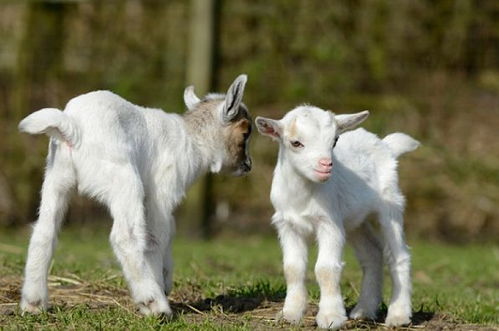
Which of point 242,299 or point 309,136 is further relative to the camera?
point 242,299

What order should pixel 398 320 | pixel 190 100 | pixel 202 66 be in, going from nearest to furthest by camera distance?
pixel 398 320 < pixel 190 100 < pixel 202 66

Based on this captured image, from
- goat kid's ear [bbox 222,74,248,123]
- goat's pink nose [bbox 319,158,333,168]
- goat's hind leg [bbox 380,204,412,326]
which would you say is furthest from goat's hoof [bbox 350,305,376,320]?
goat kid's ear [bbox 222,74,248,123]

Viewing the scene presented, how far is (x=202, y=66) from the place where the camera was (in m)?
14.6

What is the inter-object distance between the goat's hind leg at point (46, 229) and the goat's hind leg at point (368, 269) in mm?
2023

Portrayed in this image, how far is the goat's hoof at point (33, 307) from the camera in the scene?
6609 mm

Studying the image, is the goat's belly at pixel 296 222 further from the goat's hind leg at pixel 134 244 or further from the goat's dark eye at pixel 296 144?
the goat's hind leg at pixel 134 244

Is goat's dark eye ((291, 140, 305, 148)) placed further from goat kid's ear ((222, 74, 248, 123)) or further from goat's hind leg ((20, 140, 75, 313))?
goat's hind leg ((20, 140, 75, 313))

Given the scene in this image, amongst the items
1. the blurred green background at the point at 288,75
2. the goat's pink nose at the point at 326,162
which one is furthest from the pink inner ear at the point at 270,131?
the blurred green background at the point at 288,75

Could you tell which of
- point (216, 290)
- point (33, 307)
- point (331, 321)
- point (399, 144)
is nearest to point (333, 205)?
point (331, 321)

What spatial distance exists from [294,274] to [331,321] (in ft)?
1.45

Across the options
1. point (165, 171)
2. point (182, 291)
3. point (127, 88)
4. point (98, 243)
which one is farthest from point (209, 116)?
point (127, 88)

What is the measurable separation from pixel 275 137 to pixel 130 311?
1454 millimetres

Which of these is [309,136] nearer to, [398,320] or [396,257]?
[396,257]

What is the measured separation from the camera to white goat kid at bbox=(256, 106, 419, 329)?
252 inches
